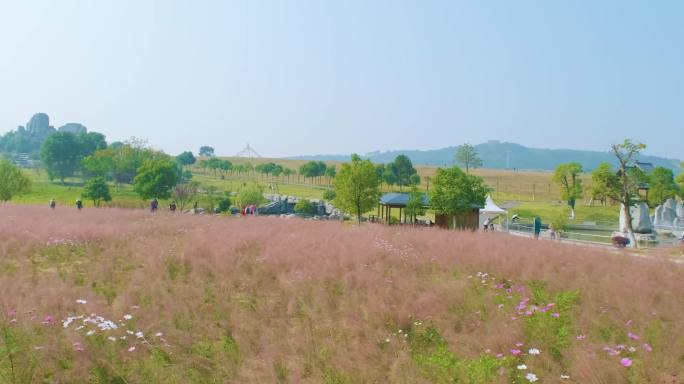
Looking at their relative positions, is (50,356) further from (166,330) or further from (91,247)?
(91,247)

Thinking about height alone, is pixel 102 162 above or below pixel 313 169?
above

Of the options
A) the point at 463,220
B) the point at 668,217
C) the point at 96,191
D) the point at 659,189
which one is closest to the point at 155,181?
the point at 96,191

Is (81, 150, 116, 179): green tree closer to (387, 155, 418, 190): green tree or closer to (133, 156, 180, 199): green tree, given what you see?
(133, 156, 180, 199): green tree

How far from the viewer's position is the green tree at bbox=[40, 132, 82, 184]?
99750 mm

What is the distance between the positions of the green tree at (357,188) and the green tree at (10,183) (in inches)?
1441

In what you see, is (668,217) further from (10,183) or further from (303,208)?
(10,183)

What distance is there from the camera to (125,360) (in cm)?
669

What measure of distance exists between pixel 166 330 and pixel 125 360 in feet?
3.45

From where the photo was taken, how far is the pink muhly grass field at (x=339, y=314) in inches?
249

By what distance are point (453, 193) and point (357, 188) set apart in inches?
321

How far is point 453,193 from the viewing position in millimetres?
30484

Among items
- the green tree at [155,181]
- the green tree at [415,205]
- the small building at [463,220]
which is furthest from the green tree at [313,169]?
the small building at [463,220]

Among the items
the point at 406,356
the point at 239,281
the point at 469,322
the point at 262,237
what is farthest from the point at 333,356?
the point at 262,237

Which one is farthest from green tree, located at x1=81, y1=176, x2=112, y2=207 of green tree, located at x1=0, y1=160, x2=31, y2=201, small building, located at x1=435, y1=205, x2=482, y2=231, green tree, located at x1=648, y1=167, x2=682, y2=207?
green tree, located at x1=648, y1=167, x2=682, y2=207
